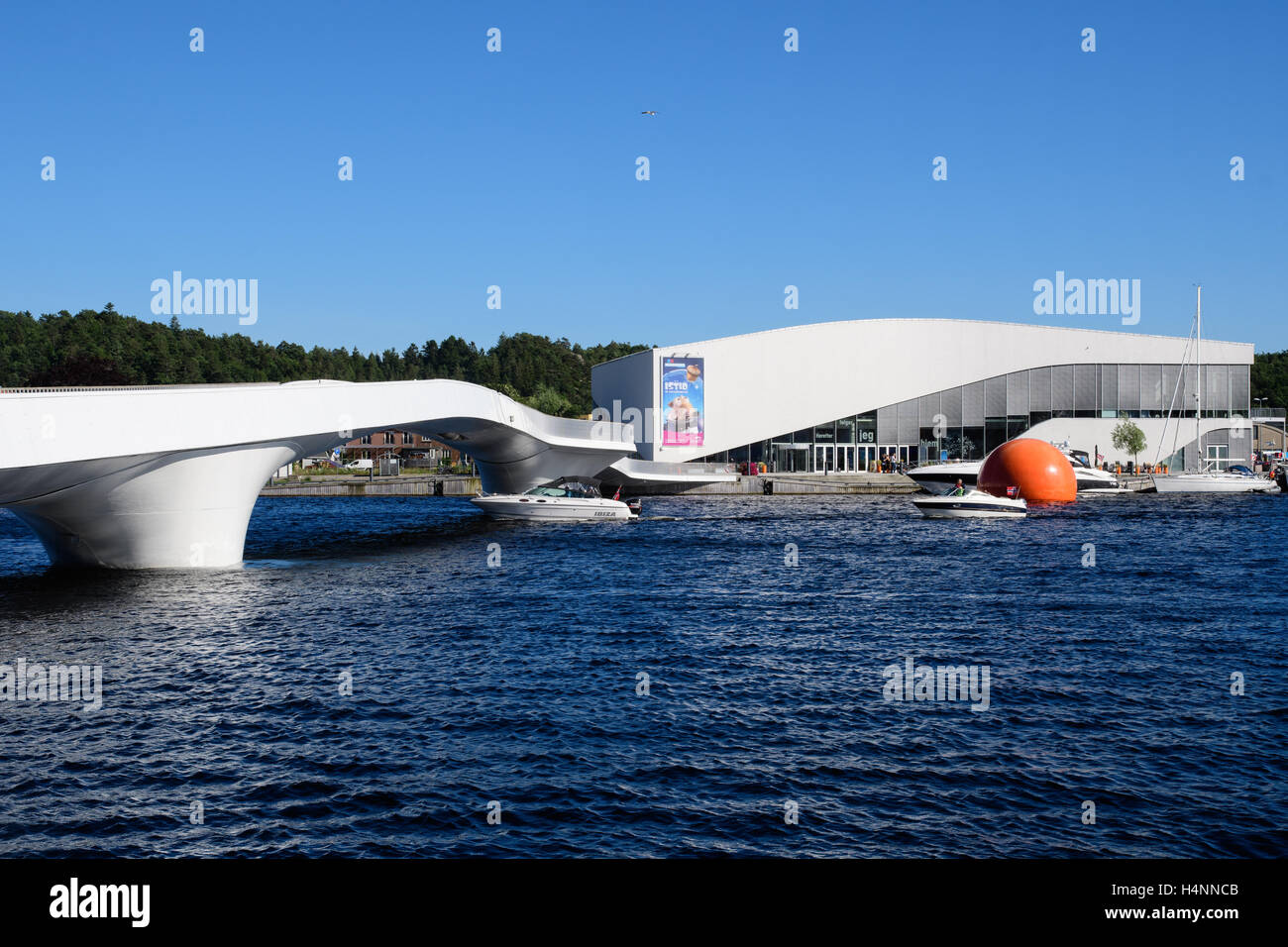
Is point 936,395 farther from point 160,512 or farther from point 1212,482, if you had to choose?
point 160,512

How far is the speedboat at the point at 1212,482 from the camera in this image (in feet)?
319

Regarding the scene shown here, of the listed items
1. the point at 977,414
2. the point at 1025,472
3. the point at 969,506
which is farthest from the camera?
the point at 977,414

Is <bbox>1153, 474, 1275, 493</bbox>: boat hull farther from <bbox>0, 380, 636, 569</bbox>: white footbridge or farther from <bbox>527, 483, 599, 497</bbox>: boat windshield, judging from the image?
<bbox>0, 380, 636, 569</bbox>: white footbridge

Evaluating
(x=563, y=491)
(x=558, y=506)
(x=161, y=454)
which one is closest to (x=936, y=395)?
(x=563, y=491)

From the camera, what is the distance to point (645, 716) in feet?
58.0

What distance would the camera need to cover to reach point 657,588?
1373 inches

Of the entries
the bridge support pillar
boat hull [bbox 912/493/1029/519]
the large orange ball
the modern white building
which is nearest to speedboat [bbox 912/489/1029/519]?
boat hull [bbox 912/493/1029/519]

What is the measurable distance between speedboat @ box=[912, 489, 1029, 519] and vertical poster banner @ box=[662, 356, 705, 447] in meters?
40.5

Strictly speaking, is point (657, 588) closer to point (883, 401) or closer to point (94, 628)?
point (94, 628)

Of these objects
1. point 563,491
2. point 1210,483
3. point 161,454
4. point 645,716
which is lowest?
point 645,716

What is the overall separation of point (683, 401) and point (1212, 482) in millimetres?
50055
